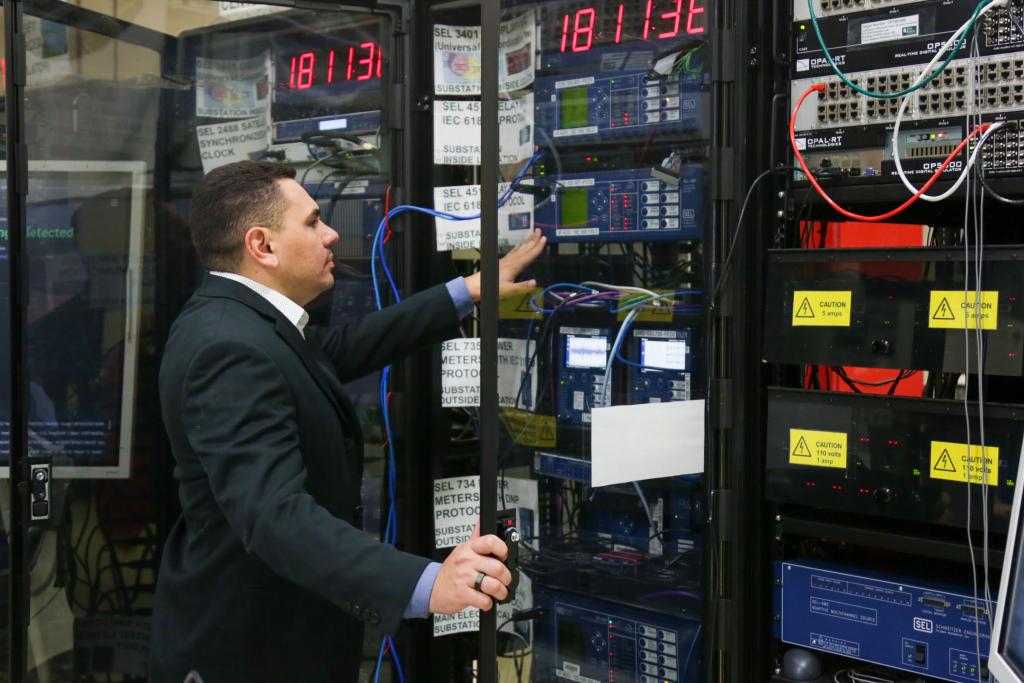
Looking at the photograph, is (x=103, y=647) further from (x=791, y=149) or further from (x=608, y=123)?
(x=791, y=149)

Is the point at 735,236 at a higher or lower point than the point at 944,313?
higher

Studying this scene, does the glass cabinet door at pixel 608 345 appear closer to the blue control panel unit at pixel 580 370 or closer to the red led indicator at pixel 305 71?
the blue control panel unit at pixel 580 370

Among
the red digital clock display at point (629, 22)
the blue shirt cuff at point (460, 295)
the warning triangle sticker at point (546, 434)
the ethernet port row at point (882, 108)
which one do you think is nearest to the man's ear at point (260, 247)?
the blue shirt cuff at point (460, 295)

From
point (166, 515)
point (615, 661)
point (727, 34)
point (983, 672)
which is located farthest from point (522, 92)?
point (166, 515)

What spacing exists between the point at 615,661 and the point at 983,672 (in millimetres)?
782

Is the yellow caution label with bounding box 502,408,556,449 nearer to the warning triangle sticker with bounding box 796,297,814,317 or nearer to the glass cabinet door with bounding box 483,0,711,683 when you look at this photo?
the glass cabinet door with bounding box 483,0,711,683

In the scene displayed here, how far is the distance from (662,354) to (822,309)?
36 centimetres

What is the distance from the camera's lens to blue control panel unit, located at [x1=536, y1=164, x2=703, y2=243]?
86.7 inches

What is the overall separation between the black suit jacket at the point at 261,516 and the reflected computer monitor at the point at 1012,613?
34.0 inches

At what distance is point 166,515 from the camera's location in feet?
10.1

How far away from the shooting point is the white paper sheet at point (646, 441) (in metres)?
2.17

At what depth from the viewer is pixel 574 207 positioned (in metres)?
2.29

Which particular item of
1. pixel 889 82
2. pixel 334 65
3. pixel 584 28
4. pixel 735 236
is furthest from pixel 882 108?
pixel 334 65

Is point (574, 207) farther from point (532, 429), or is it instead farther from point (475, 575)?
point (475, 575)
